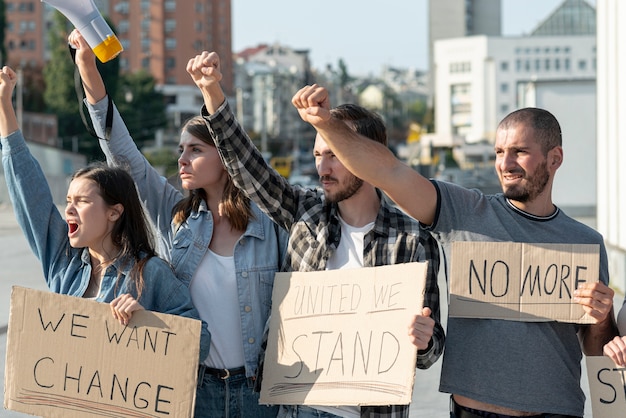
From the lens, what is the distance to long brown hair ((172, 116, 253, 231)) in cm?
402

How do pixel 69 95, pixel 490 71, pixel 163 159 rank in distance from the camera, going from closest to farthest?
pixel 163 159
pixel 69 95
pixel 490 71

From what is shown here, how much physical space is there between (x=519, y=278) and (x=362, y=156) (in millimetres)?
648

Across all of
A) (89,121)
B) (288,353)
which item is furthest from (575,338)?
(89,121)

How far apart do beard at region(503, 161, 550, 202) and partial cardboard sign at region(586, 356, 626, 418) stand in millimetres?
557

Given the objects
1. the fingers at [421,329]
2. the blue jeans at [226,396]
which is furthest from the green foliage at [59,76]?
the fingers at [421,329]

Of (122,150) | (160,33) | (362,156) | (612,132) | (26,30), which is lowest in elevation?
(362,156)

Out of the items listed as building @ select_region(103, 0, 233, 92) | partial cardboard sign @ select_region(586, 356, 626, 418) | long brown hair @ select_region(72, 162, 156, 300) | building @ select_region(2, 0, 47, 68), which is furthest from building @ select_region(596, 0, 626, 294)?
building @ select_region(2, 0, 47, 68)

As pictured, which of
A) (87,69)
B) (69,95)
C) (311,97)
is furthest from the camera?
(69,95)

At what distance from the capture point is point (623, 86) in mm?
13828

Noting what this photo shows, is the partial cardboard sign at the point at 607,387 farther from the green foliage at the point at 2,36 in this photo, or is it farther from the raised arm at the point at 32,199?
the green foliage at the point at 2,36

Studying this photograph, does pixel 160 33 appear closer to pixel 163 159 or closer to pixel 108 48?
pixel 163 159

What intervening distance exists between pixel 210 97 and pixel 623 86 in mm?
11037

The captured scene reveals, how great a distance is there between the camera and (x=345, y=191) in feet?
12.0

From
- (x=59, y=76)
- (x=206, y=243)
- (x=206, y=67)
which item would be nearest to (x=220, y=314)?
(x=206, y=243)
